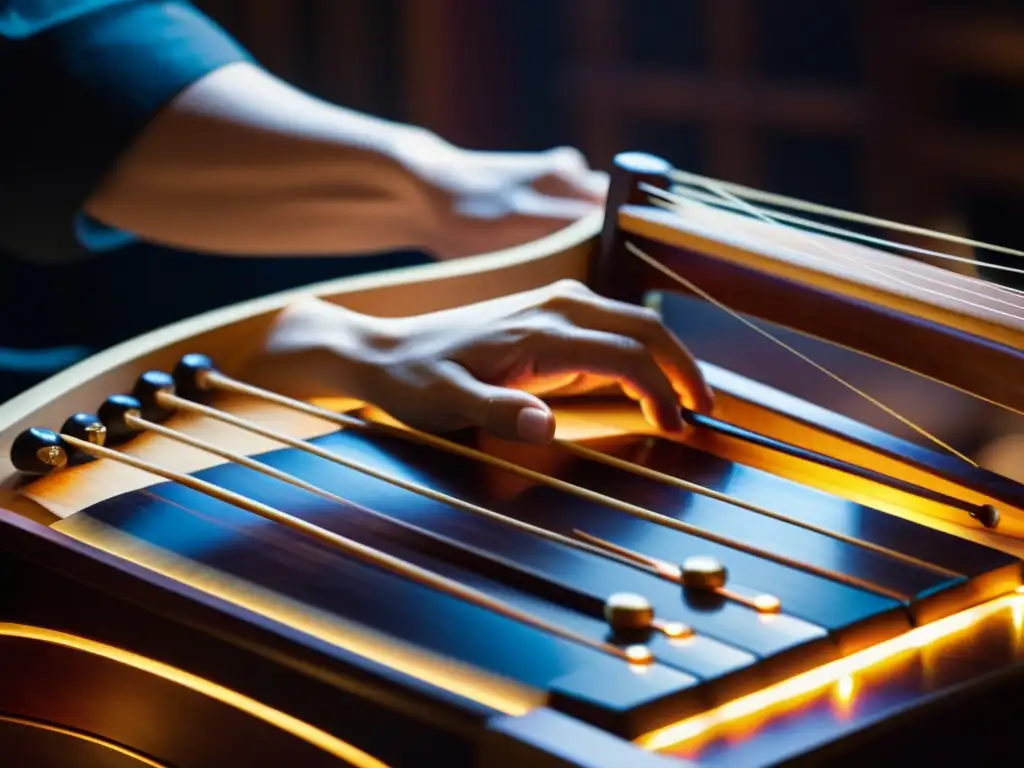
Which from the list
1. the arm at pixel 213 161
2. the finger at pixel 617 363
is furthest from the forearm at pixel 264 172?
the finger at pixel 617 363

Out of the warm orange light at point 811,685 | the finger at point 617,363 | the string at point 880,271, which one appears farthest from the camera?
the finger at point 617,363

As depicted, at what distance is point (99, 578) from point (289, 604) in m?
0.11

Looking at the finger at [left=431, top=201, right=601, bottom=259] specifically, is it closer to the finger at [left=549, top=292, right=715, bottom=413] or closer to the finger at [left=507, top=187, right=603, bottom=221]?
the finger at [left=507, top=187, right=603, bottom=221]

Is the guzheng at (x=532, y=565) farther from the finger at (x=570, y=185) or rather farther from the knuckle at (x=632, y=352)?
the finger at (x=570, y=185)

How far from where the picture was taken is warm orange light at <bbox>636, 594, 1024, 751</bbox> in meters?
0.66

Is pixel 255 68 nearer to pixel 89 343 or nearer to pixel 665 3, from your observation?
pixel 89 343

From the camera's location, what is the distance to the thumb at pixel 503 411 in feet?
3.16

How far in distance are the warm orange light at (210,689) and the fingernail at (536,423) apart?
287 millimetres

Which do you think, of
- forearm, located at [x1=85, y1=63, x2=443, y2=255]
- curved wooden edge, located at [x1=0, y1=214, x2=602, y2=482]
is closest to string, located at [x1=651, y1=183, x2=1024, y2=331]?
curved wooden edge, located at [x1=0, y1=214, x2=602, y2=482]

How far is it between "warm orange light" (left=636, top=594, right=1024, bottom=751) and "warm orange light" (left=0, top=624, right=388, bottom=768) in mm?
Answer: 142

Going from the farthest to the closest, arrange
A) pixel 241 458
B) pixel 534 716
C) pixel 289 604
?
pixel 241 458
pixel 289 604
pixel 534 716

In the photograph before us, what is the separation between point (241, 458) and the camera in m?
0.93

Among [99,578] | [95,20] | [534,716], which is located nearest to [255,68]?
[95,20]

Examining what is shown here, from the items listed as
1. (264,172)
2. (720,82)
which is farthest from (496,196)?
(720,82)
